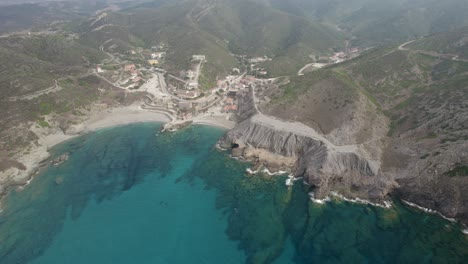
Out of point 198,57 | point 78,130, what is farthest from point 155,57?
point 78,130

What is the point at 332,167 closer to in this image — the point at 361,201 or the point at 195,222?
the point at 361,201

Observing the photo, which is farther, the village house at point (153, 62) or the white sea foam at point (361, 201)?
the village house at point (153, 62)

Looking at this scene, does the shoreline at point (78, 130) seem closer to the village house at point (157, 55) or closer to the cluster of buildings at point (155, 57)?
the cluster of buildings at point (155, 57)

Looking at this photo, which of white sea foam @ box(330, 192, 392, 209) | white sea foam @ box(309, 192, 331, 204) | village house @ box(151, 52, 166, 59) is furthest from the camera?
village house @ box(151, 52, 166, 59)

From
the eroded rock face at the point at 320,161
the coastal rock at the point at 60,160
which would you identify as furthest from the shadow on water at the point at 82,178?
the eroded rock face at the point at 320,161

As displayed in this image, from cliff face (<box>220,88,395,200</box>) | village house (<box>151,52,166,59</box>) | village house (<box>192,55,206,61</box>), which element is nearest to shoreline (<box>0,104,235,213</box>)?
cliff face (<box>220,88,395,200</box>)

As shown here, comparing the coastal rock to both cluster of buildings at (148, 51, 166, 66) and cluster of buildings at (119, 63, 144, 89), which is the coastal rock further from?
cluster of buildings at (148, 51, 166, 66)
